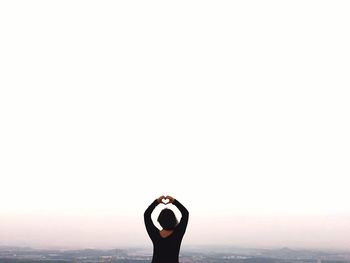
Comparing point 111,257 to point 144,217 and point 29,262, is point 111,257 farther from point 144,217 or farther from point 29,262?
point 29,262

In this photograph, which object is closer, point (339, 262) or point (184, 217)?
point (184, 217)

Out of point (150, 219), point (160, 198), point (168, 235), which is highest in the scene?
point (160, 198)

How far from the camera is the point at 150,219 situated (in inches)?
339

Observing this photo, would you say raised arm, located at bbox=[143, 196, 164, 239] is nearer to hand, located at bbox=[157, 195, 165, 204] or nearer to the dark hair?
hand, located at bbox=[157, 195, 165, 204]

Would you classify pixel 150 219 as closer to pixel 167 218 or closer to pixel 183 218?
pixel 167 218

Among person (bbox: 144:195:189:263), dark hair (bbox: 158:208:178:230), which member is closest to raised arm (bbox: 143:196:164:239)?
person (bbox: 144:195:189:263)

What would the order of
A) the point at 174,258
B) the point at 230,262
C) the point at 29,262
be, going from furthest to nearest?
the point at 230,262
the point at 29,262
the point at 174,258

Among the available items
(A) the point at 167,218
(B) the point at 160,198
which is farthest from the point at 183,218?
(B) the point at 160,198

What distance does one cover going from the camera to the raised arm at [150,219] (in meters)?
8.59

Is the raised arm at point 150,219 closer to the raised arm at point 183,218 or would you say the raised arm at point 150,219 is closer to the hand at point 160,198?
the hand at point 160,198

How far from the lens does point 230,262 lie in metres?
195

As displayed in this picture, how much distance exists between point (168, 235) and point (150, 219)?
0.37 meters

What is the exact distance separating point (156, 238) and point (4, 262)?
168 meters

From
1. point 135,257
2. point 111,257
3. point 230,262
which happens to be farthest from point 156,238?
point 230,262
